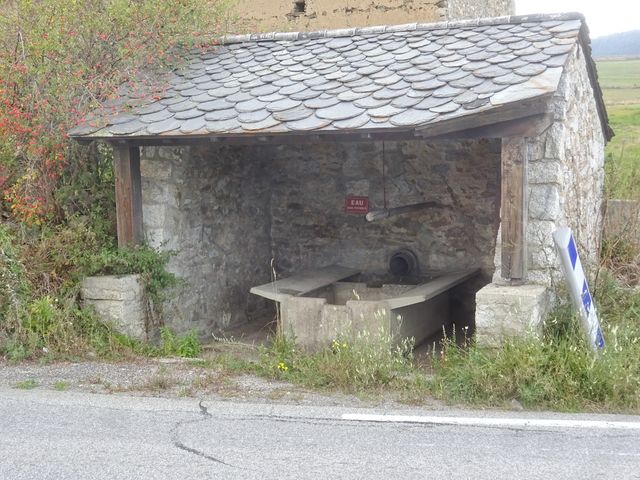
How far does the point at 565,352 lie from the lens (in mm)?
5219

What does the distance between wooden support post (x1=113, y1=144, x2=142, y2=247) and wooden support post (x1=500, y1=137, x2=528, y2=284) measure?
3.38m

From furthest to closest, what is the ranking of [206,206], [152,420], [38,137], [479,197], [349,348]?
[479,197] < [206,206] < [38,137] < [349,348] < [152,420]

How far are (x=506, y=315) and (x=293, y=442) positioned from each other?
197 cm

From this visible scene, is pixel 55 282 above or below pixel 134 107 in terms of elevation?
below

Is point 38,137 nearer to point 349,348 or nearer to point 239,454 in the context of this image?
point 349,348

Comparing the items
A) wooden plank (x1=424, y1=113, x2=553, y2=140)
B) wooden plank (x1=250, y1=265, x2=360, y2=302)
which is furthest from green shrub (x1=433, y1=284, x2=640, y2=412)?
wooden plank (x1=250, y1=265, x2=360, y2=302)

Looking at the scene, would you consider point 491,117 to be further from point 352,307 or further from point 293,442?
point 293,442

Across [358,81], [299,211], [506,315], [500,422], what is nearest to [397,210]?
[299,211]

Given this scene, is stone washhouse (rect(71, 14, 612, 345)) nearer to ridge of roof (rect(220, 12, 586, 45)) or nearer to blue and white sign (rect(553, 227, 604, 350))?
ridge of roof (rect(220, 12, 586, 45))

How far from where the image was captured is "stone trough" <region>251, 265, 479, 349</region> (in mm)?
6922

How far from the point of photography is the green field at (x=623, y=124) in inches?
368

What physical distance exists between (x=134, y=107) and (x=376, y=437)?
13.5 ft

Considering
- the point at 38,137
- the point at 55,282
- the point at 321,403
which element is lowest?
the point at 321,403

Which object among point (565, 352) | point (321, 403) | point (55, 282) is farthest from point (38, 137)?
point (565, 352)
